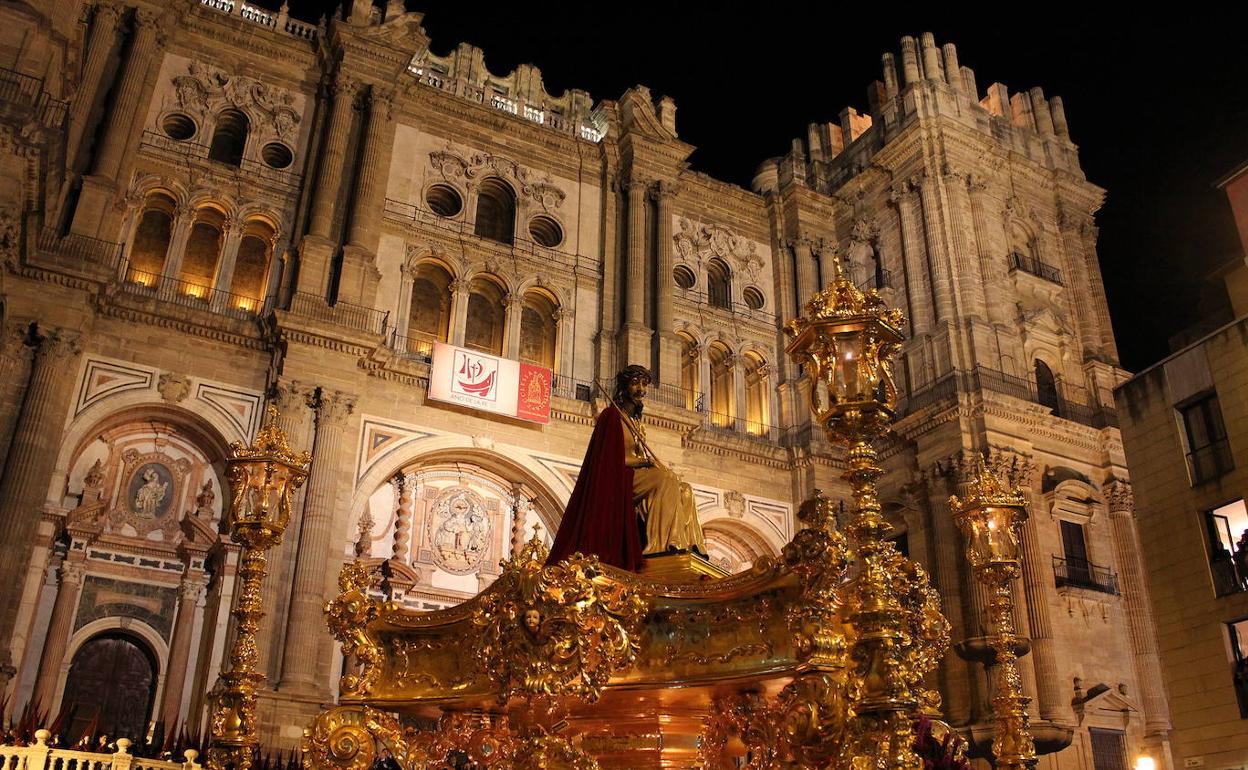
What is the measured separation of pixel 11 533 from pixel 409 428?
21.4 ft

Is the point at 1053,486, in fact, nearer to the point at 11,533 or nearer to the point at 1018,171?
the point at 1018,171

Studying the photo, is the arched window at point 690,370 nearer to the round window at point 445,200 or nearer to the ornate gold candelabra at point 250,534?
the round window at point 445,200

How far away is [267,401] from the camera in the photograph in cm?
1742

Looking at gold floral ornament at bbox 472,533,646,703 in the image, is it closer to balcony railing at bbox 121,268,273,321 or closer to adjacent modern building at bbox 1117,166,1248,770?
adjacent modern building at bbox 1117,166,1248,770

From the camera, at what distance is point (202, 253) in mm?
19094

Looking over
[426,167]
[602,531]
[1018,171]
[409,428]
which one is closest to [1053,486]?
[1018,171]

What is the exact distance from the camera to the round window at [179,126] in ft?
63.6

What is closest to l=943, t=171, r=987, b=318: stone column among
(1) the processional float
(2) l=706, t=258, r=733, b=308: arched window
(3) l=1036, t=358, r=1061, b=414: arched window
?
(3) l=1036, t=358, r=1061, b=414: arched window

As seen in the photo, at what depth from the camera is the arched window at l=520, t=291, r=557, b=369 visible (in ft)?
70.5

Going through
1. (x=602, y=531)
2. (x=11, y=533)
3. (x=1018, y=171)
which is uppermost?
(x=1018, y=171)

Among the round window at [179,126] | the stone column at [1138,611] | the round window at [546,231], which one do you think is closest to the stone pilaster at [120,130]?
the round window at [179,126]

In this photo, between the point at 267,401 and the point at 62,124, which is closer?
the point at 62,124

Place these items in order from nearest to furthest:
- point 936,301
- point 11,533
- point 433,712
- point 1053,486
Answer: point 433,712
point 11,533
point 1053,486
point 936,301

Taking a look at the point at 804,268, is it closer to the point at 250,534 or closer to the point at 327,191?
the point at 327,191
